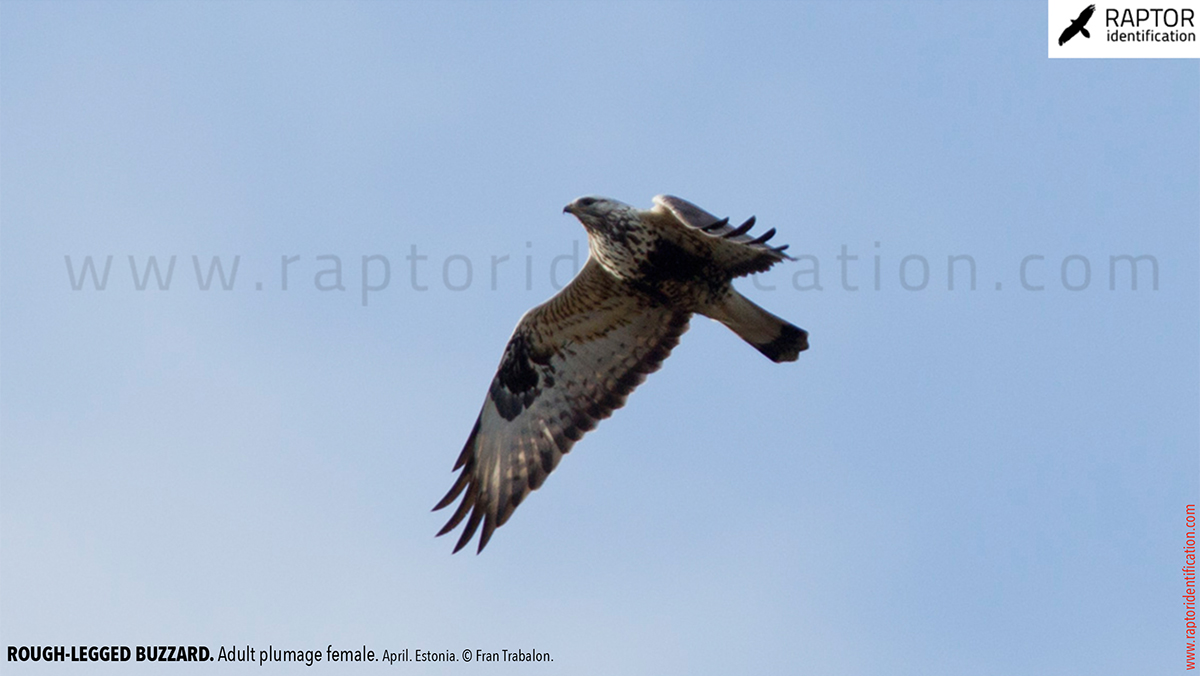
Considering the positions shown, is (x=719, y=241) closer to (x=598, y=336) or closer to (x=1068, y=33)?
(x=598, y=336)

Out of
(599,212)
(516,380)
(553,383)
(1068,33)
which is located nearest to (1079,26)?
(1068,33)

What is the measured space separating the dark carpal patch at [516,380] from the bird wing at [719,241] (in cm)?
188

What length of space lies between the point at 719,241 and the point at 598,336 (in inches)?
64.1

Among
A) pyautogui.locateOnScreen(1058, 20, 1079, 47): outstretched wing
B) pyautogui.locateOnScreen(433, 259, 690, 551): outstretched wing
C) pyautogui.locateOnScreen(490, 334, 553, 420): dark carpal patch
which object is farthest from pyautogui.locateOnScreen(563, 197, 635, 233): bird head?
pyautogui.locateOnScreen(1058, 20, 1079, 47): outstretched wing

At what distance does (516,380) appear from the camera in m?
11.2

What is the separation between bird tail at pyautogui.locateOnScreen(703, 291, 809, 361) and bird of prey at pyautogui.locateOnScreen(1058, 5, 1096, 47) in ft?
12.8

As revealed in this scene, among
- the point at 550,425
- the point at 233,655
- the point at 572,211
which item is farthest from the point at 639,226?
the point at 233,655

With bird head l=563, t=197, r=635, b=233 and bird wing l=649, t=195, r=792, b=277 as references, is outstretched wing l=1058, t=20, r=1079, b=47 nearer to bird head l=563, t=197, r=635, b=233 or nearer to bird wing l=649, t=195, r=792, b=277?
bird wing l=649, t=195, r=792, b=277

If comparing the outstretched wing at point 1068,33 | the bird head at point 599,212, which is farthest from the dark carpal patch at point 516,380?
the outstretched wing at point 1068,33

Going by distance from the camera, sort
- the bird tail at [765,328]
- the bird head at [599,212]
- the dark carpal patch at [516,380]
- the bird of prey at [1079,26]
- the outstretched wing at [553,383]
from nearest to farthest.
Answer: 1. the bird head at [599,212]
2. the bird tail at [765,328]
3. the outstretched wing at [553,383]
4. the dark carpal patch at [516,380]
5. the bird of prey at [1079,26]

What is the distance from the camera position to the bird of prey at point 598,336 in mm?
9977

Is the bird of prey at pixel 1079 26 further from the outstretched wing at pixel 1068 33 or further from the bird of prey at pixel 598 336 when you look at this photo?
the bird of prey at pixel 598 336

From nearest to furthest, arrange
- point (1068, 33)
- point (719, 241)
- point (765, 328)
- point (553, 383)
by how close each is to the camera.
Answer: point (719, 241), point (765, 328), point (553, 383), point (1068, 33)

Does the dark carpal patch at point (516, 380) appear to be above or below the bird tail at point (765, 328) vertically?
below
